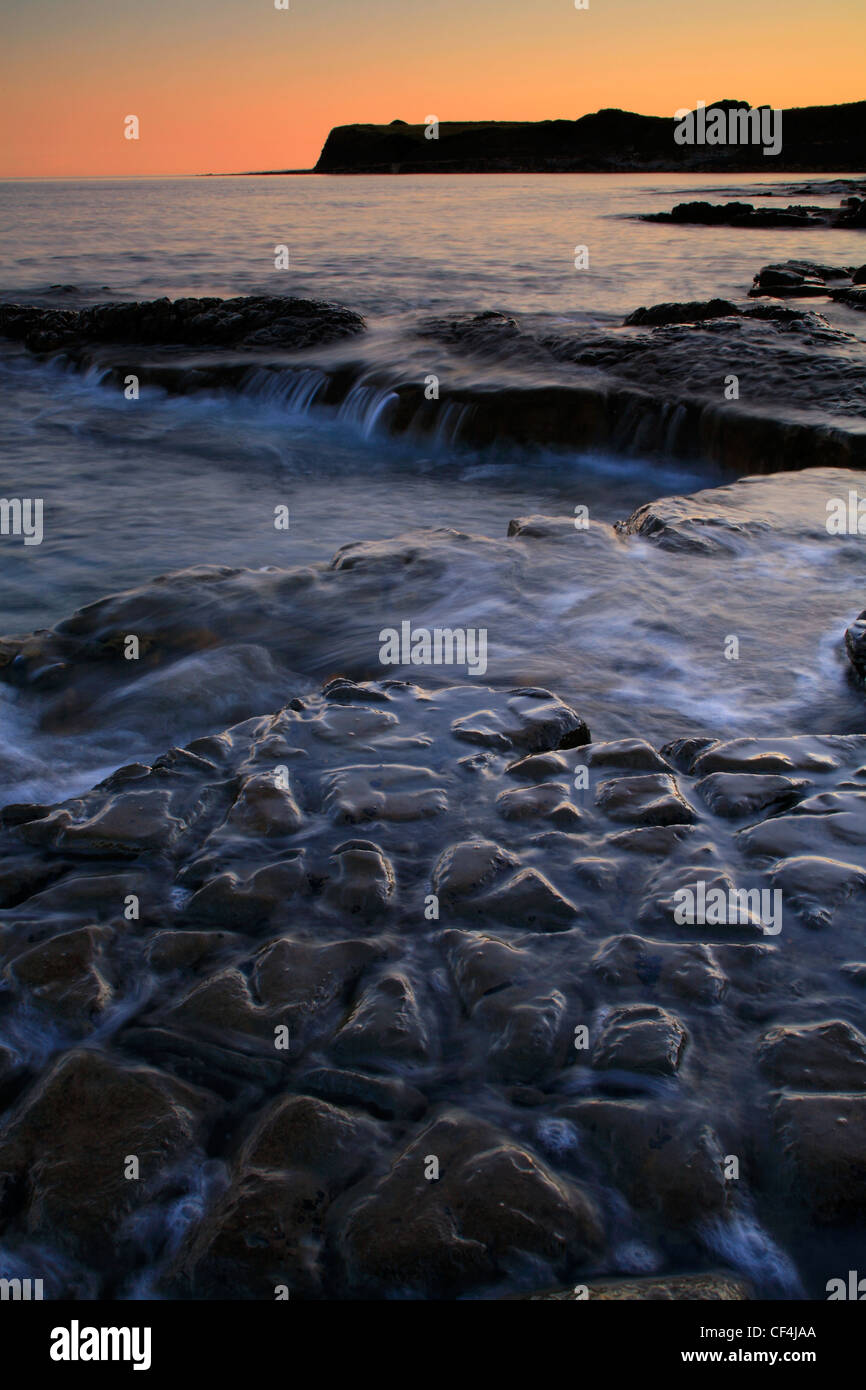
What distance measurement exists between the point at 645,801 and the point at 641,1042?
3.48 feet

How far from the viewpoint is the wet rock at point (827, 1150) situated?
6.16ft

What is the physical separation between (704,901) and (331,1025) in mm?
1087

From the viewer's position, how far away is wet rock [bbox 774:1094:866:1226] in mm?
1878

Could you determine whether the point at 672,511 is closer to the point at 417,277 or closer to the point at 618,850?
the point at 618,850

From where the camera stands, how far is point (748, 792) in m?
3.16

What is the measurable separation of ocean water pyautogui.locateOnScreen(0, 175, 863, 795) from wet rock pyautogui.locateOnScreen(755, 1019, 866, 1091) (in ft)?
5.90

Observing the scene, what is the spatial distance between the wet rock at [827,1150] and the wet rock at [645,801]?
1102 mm

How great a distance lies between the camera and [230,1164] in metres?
2.00

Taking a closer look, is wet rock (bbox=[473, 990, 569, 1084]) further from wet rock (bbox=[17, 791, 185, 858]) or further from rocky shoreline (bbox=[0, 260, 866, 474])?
rocky shoreline (bbox=[0, 260, 866, 474])

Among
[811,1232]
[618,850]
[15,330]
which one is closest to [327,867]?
[618,850]
